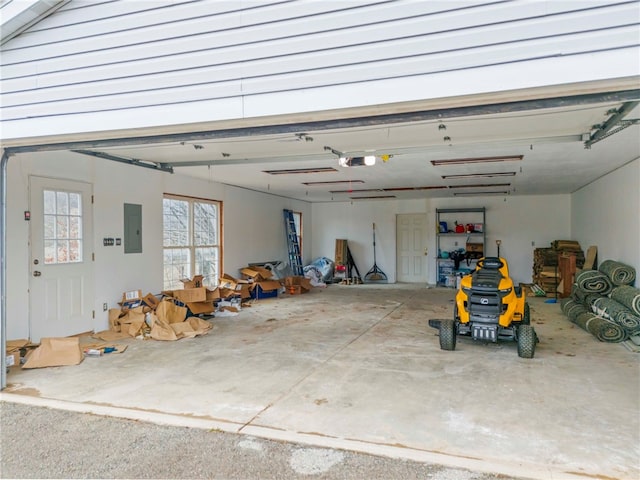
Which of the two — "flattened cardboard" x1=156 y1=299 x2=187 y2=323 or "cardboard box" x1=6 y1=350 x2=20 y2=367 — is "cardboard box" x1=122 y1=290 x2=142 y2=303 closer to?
"flattened cardboard" x1=156 y1=299 x2=187 y2=323

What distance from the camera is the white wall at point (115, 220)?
16.2 ft

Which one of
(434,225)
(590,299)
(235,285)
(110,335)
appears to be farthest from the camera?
(434,225)

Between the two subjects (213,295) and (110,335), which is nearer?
(110,335)

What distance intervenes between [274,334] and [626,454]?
13.6 ft

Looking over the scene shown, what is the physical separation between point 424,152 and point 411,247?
24.8 feet

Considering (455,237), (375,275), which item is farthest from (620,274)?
(375,275)

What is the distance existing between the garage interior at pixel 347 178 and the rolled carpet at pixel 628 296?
0.60 metres

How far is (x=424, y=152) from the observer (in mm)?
5336

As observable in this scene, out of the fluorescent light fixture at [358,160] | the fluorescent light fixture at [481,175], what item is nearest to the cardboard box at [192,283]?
the fluorescent light fixture at [358,160]

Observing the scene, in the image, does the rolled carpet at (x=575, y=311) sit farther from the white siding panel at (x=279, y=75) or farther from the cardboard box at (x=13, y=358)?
the cardboard box at (x=13, y=358)

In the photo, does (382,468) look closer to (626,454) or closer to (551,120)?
(626,454)

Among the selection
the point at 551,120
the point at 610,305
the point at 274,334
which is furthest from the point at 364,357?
the point at 610,305

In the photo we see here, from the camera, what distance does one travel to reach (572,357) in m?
4.68

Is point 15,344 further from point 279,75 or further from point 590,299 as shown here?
point 590,299
